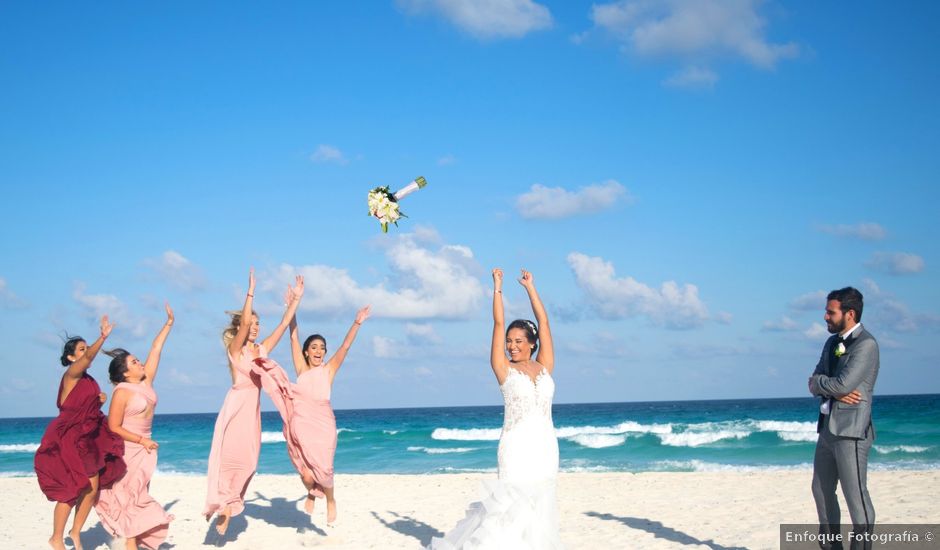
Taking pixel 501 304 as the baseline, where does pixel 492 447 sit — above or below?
below

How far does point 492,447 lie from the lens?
32.2 meters

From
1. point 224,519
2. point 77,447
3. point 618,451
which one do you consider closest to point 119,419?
point 77,447

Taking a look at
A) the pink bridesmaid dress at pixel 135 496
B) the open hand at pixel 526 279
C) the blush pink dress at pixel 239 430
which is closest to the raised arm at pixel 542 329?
the open hand at pixel 526 279

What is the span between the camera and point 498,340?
6293 millimetres

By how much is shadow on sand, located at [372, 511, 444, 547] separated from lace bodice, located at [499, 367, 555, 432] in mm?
4008

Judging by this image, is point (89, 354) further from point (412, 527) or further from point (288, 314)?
point (412, 527)

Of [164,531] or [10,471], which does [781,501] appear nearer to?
[164,531]

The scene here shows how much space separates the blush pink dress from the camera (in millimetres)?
8859

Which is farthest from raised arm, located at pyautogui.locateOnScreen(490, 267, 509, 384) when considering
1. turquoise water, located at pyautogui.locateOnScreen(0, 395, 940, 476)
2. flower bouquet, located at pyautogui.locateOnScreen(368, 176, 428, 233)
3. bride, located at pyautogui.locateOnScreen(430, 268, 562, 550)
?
turquoise water, located at pyautogui.locateOnScreen(0, 395, 940, 476)

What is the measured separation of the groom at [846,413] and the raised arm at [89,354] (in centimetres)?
667

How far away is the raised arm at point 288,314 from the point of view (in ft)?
29.3

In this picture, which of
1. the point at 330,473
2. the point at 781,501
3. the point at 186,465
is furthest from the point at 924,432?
the point at 330,473

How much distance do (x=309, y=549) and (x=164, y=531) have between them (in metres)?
1.71

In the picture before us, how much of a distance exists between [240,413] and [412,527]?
11.2ft
